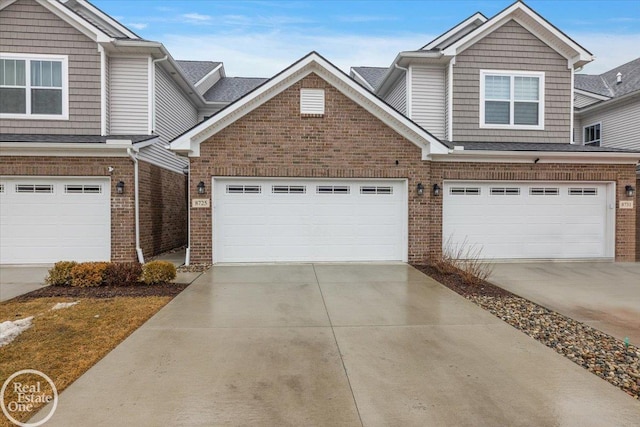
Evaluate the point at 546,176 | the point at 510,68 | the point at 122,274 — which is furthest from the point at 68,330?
the point at 510,68

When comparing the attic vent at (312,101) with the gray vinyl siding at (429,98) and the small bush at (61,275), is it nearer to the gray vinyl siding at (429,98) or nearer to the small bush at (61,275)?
the gray vinyl siding at (429,98)

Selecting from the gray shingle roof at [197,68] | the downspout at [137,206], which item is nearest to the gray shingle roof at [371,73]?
the gray shingle roof at [197,68]

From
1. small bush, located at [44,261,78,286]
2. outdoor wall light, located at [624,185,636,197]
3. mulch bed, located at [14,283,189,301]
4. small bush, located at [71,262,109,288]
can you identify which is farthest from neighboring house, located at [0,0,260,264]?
outdoor wall light, located at [624,185,636,197]

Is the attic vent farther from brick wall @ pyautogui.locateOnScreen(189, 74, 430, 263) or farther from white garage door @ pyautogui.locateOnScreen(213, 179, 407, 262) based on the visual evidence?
white garage door @ pyautogui.locateOnScreen(213, 179, 407, 262)

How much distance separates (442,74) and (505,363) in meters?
10.9

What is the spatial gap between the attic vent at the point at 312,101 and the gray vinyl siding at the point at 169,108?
5.23 meters

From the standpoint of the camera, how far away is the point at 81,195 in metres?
10.5

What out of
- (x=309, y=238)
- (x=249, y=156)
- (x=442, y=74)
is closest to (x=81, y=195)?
(x=249, y=156)

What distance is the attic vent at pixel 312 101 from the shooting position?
10.6 meters

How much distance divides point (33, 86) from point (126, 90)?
2.52 metres

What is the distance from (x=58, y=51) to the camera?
11422 millimetres

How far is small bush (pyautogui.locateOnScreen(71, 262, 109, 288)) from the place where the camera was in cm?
778

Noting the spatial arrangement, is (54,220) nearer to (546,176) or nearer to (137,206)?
(137,206)

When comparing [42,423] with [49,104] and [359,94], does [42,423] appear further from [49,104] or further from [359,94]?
[49,104]
